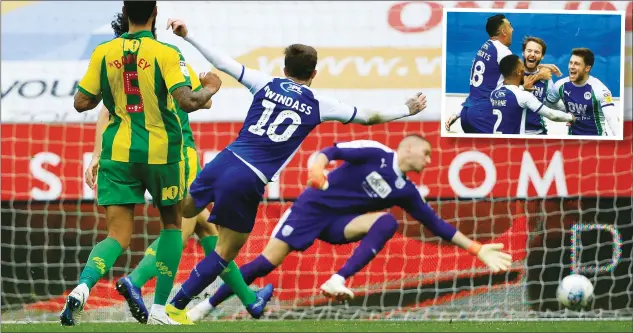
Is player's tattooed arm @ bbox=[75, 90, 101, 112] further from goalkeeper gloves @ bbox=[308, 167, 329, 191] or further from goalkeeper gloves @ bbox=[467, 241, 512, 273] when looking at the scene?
goalkeeper gloves @ bbox=[467, 241, 512, 273]

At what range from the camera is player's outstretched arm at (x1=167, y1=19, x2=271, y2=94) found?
545 cm

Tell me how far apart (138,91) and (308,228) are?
131cm

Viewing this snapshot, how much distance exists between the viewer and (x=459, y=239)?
5637 millimetres

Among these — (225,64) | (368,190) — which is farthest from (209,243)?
(225,64)

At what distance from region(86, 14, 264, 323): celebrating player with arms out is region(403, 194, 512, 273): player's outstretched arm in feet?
3.07

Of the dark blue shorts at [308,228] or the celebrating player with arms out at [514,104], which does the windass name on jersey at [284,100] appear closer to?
the dark blue shorts at [308,228]

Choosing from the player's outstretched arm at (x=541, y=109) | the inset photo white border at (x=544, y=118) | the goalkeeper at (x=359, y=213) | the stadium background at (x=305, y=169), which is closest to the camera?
the goalkeeper at (x=359, y=213)

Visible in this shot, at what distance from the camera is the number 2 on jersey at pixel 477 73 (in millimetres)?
8867

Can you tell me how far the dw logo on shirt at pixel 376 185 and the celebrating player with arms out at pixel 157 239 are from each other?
2.58ft

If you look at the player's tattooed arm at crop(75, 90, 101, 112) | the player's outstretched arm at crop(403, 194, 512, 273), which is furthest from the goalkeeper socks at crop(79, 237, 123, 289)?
the player's outstretched arm at crop(403, 194, 512, 273)

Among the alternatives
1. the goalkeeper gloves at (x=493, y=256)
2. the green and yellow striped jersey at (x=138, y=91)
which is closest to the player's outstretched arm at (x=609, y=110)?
the goalkeeper gloves at (x=493, y=256)

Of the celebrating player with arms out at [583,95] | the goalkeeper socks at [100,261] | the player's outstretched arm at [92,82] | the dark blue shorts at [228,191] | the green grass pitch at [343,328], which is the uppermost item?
the celebrating player with arms out at [583,95]

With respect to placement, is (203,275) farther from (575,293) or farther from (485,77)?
(485,77)

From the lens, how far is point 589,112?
9039mm
